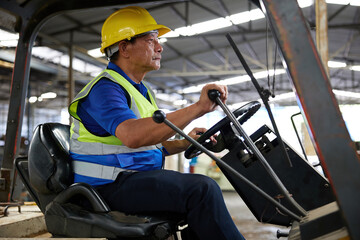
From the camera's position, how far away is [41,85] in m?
16.6

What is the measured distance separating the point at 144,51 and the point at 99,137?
512 mm

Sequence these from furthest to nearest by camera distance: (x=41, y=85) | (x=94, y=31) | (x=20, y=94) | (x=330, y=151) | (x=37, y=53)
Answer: (x=41, y=85) < (x=37, y=53) < (x=94, y=31) < (x=20, y=94) < (x=330, y=151)

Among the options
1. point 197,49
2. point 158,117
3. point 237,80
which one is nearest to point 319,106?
point 158,117

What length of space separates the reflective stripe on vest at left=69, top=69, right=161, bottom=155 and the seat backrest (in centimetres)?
8

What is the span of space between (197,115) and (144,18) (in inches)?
28.1

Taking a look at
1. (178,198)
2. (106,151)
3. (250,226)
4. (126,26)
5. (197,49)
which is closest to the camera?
(178,198)

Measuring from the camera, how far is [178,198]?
1562mm

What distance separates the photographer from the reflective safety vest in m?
1.72

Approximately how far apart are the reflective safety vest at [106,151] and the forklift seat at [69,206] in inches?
3.5

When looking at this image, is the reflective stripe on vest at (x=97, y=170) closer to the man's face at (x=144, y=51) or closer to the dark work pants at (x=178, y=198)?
the dark work pants at (x=178, y=198)

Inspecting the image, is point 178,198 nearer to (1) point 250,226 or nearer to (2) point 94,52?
(1) point 250,226

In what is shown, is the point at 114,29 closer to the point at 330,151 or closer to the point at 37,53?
the point at 330,151

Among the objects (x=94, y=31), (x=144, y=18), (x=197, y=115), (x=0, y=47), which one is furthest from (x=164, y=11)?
(x=197, y=115)

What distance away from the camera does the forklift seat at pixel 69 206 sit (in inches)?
59.9
